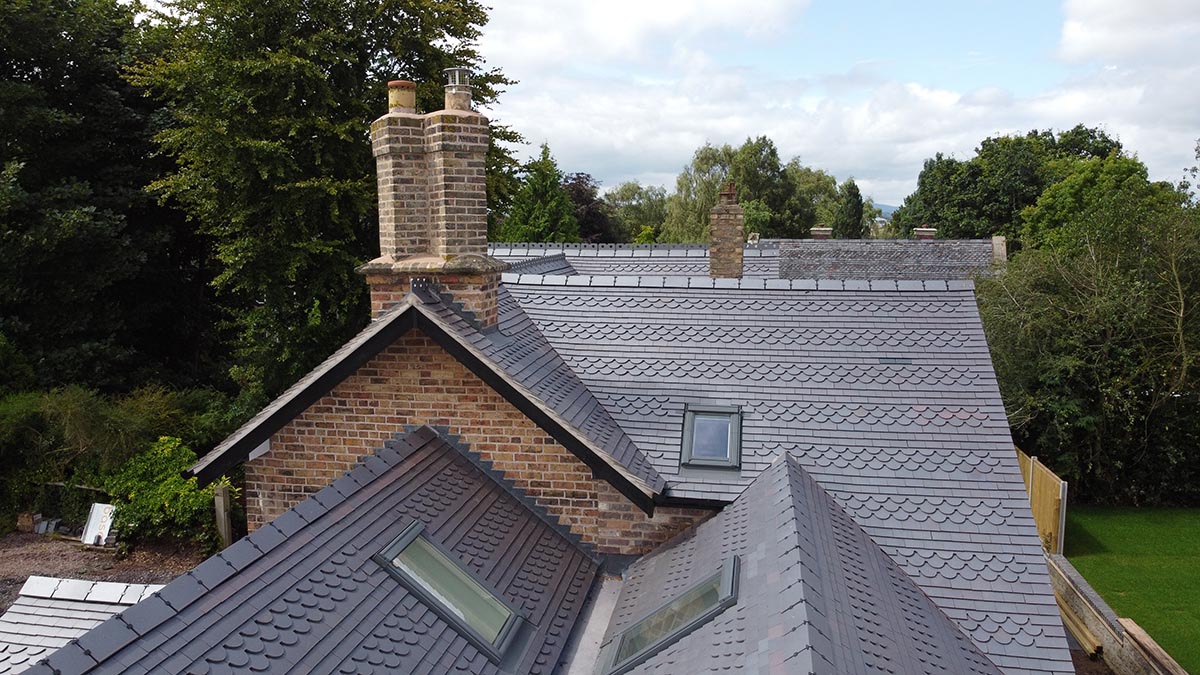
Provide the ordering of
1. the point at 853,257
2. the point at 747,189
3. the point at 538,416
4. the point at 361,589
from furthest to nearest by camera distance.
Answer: the point at 747,189, the point at 853,257, the point at 538,416, the point at 361,589

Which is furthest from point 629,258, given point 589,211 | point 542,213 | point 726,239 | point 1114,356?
point 589,211

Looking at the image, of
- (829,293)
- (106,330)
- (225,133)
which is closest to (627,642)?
(829,293)

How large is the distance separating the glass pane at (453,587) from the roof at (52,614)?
2.39 m

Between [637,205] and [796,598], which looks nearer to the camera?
[796,598]

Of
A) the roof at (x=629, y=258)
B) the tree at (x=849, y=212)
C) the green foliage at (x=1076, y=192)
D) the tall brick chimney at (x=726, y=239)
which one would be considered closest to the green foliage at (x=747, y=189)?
the tree at (x=849, y=212)

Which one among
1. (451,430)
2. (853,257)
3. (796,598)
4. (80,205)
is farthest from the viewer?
(853,257)

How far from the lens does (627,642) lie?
541cm

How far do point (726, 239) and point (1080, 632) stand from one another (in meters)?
8.43

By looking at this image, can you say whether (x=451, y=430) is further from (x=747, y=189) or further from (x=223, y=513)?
(x=747, y=189)

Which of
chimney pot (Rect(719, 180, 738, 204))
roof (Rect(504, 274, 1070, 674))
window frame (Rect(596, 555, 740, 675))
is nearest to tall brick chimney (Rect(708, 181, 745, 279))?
chimney pot (Rect(719, 180, 738, 204))

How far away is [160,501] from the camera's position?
1370 cm

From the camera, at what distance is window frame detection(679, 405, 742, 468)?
7.27 m

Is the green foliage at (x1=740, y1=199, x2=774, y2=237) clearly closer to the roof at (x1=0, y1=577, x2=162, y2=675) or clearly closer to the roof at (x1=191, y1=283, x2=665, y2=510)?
the roof at (x1=191, y1=283, x2=665, y2=510)

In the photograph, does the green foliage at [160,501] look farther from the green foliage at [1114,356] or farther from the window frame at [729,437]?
the green foliage at [1114,356]
